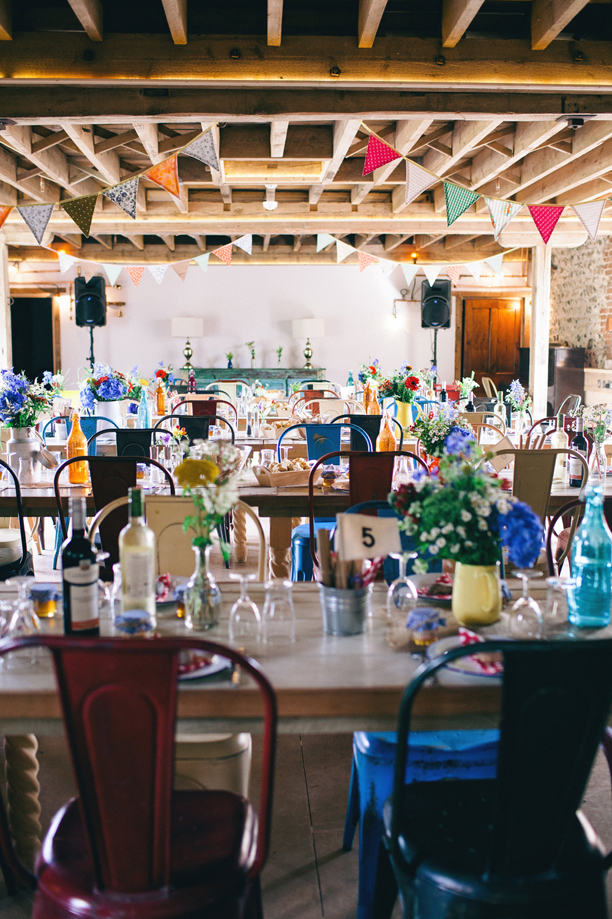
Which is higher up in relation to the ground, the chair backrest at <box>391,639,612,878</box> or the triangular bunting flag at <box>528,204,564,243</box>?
the triangular bunting flag at <box>528,204,564,243</box>

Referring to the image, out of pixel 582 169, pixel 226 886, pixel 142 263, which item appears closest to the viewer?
pixel 226 886

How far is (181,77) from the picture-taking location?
3594mm

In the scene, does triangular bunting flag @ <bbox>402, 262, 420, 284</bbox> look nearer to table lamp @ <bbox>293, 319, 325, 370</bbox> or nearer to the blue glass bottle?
table lamp @ <bbox>293, 319, 325, 370</bbox>

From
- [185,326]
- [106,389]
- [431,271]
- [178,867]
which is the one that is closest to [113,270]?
[185,326]

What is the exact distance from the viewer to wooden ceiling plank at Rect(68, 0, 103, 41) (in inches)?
126

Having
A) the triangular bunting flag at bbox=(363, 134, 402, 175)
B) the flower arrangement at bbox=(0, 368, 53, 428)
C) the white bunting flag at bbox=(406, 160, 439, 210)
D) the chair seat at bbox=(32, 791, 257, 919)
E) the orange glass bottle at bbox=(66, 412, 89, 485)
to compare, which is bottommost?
the chair seat at bbox=(32, 791, 257, 919)

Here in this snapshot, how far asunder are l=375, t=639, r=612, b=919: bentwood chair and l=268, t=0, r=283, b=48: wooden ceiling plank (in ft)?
10.0


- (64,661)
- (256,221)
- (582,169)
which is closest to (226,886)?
(64,661)

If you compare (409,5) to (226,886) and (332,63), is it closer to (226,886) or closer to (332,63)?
(332,63)

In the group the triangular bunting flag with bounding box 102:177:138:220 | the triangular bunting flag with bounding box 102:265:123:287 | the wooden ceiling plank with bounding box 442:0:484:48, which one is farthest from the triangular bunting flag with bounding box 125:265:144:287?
the wooden ceiling plank with bounding box 442:0:484:48

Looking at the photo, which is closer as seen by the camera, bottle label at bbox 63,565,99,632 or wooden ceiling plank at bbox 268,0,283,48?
bottle label at bbox 63,565,99,632

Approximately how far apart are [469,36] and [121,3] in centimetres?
174

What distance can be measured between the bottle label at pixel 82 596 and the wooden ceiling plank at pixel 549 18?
3182 mm

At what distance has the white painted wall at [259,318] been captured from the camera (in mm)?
11758
